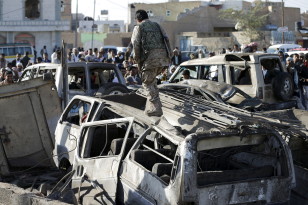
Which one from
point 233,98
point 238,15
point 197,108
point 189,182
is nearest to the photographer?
point 189,182

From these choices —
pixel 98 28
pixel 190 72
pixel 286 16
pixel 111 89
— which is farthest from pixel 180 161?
pixel 98 28

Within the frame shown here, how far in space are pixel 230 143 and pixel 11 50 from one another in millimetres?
30694

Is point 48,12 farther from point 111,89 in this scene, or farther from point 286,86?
point 286,86

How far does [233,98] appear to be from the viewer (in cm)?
1134

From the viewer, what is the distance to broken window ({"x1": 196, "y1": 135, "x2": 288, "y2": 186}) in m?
5.55

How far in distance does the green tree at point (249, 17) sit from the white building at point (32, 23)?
15998mm

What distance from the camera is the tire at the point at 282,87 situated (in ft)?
40.9

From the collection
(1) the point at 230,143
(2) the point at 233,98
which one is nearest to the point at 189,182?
(1) the point at 230,143

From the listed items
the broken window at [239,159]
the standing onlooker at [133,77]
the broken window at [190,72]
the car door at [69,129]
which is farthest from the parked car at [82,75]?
the broken window at [239,159]

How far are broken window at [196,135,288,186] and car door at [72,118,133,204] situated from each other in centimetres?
91

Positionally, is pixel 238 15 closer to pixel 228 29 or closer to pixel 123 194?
pixel 228 29

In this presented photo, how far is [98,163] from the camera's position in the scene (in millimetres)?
6391

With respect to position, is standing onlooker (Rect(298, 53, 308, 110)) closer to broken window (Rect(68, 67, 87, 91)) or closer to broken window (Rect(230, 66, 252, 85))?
broken window (Rect(230, 66, 252, 85))

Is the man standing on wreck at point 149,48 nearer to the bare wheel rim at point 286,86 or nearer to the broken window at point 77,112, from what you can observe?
the broken window at point 77,112
